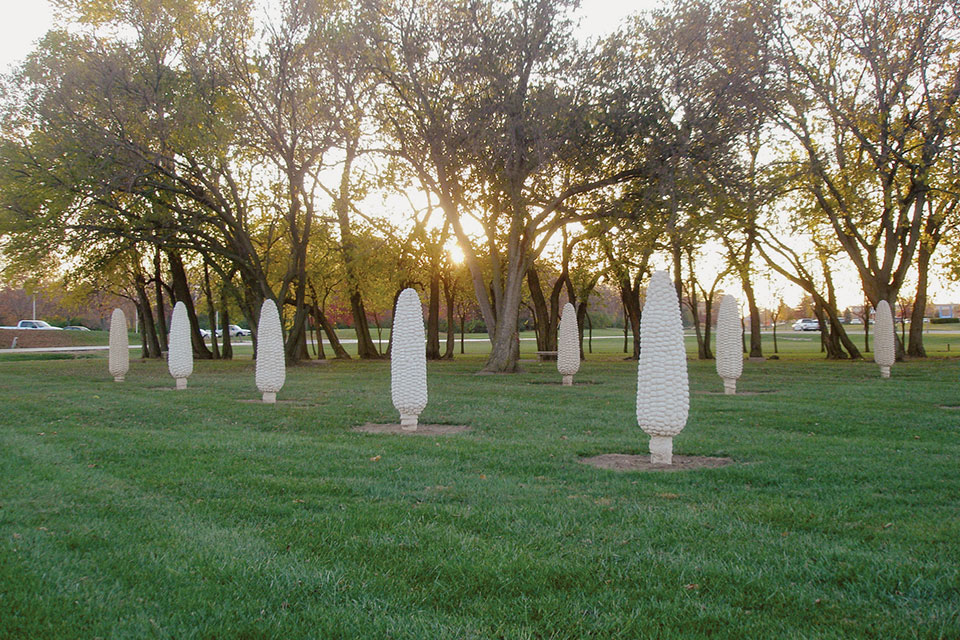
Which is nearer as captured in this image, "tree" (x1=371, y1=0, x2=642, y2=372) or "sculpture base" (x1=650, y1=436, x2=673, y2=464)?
"sculpture base" (x1=650, y1=436, x2=673, y2=464)

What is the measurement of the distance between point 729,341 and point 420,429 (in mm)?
7642

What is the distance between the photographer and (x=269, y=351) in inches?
512

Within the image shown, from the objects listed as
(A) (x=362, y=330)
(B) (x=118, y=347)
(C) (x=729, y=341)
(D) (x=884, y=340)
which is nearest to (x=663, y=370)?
(C) (x=729, y=341)

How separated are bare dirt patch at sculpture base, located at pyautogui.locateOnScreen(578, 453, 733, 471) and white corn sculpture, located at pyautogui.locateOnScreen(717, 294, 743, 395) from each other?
7.34 meters

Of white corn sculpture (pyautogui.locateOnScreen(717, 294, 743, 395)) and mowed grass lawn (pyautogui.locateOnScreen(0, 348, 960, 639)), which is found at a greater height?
white corn sculpture (pyautogui.locateOnScreen(717, 294, 743, 395))

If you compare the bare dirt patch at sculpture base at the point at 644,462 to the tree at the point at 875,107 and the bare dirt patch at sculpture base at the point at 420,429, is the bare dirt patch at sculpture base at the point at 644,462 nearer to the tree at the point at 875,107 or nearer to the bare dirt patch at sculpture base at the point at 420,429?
the bare dirt patch at sculpture base at the point at 420,429

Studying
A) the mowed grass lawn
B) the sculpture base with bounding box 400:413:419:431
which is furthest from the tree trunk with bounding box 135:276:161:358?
the sculpture base with bounding box 400:413:419:431

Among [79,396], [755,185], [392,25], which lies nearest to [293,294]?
[392,25]

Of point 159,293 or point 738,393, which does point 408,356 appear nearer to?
point 738,393

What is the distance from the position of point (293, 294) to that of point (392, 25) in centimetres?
1693

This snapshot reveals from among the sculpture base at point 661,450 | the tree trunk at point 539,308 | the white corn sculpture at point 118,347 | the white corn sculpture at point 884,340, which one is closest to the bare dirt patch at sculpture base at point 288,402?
the white corn sculpture at point 118,347

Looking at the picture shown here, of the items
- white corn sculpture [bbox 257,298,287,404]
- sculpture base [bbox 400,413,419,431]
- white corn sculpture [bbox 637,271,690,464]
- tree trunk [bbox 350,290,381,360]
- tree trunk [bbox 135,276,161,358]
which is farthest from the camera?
tree trunk [bbox 135,276,161,358]

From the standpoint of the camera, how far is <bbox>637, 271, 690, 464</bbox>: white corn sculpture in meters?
7.17

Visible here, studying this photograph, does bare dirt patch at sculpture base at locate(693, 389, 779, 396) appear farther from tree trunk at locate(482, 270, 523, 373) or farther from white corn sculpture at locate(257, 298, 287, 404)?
white corn sculpture at locate(257, 298, 287, 404)
